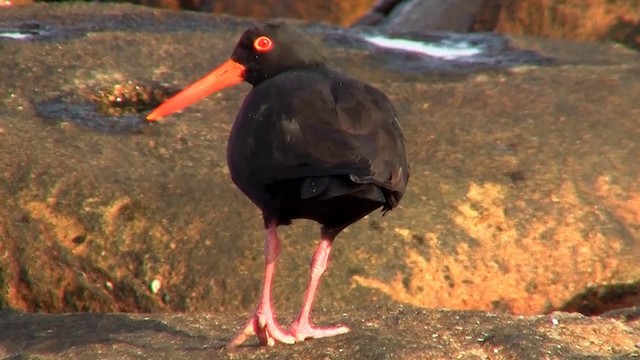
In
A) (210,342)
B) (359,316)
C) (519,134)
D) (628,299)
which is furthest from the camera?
(519,134)

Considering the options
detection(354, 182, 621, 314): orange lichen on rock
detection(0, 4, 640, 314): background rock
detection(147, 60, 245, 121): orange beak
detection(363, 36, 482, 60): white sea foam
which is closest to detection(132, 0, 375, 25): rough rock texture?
detection(363, 36, 482, 60): white sea foam

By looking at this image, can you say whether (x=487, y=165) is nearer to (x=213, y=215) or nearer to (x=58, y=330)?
(x=213, y=215)

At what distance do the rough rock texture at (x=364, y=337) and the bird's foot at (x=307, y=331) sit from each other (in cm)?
6

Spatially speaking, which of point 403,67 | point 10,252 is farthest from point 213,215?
point 403,67

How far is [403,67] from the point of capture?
9523 mm

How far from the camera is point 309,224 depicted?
6.92 meters

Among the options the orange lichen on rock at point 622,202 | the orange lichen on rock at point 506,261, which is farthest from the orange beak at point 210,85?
the orange lichen on rock at point 622,202

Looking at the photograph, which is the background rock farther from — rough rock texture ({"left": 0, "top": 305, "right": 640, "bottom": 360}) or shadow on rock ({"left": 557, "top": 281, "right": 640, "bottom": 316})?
rough rock texture ({"left": 0, "top": 305, "right": 640, "bottom": 360})

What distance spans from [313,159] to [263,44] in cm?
120

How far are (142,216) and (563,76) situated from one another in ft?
12.1

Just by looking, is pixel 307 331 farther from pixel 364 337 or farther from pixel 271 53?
pixel 271 53

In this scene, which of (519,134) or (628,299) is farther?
(519,134)

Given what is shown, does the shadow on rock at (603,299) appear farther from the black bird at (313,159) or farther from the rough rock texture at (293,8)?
the rough rock texture at (293,8)

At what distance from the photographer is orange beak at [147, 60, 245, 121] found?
19.9ft
